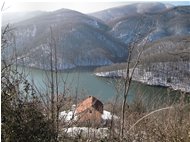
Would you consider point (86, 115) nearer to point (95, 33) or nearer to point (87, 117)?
point (87, 117)

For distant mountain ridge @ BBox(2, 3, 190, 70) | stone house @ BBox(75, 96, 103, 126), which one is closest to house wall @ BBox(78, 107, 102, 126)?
stone house @ BBox(75, 96, 103, 126)

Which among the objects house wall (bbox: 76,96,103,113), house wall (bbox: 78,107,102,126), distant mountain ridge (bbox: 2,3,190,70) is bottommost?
distant mountain ridge (bbox: 2,3,190,70)

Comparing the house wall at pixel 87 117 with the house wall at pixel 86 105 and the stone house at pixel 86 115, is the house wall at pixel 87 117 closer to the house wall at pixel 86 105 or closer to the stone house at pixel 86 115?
the stone house at pixel 86 115

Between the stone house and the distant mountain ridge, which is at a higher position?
the stone house

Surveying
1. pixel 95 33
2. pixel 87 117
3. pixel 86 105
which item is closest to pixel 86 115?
pixel 87 117

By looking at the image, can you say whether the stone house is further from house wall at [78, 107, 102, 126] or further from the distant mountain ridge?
the distant mountain ridge

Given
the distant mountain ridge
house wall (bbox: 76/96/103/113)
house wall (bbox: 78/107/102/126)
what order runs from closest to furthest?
house wall (bbox: 78/107/102/126), house wall (bbox: 76/96/103/113), the distant mountain ridge

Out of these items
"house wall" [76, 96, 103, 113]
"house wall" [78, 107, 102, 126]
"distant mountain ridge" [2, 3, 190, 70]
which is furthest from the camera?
"distant mountain ridge" [2, 3, 190, 70]

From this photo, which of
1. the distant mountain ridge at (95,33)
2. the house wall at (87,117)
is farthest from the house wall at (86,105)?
the distant mountain ridge at (95,33)

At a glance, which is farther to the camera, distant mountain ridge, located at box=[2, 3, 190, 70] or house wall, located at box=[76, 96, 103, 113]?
distant mountain ridge, located at box=[2, 3, 190, 70]

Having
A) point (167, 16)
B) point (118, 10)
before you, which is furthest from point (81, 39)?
point (118, 10)

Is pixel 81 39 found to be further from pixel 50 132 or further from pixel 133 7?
pixel 133 7
